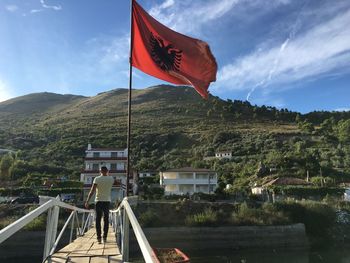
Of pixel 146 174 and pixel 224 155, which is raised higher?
pixel 224 155

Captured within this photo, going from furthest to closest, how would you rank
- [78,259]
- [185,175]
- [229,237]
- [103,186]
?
[185,175] < [229,237] < [103,186] < [78,259]

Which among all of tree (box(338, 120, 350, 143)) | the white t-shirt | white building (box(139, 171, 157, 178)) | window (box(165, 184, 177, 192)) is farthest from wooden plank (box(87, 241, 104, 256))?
tree (box(338, 120, 350, 143))

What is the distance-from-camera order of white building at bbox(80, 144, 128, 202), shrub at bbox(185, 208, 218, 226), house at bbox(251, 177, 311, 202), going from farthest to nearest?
white building at bbox(80, 144, 128, 202)
house at bbox(251, 177, 311, 202)
shrub at bbox(185, 208, 218, 226)

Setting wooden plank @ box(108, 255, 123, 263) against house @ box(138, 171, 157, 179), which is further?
house @ box(138, 171, 157, 179)

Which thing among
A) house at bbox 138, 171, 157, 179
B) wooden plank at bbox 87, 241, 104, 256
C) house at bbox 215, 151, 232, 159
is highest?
house at bbox 215, 151, 232, 159

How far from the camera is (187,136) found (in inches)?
4656

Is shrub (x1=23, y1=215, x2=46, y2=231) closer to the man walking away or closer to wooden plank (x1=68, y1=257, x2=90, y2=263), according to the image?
the man walking away

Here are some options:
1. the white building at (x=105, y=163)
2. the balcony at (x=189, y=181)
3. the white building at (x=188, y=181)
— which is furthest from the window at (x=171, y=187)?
the white building at (x=105, y=163)

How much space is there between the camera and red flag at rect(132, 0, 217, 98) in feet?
34.1

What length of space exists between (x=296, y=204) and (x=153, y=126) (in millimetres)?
92097

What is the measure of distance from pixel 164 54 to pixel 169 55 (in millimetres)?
189

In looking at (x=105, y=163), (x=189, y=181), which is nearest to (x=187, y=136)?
(x=189, y=181)

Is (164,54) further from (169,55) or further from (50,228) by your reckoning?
(50,228)

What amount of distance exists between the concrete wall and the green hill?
2822cm
